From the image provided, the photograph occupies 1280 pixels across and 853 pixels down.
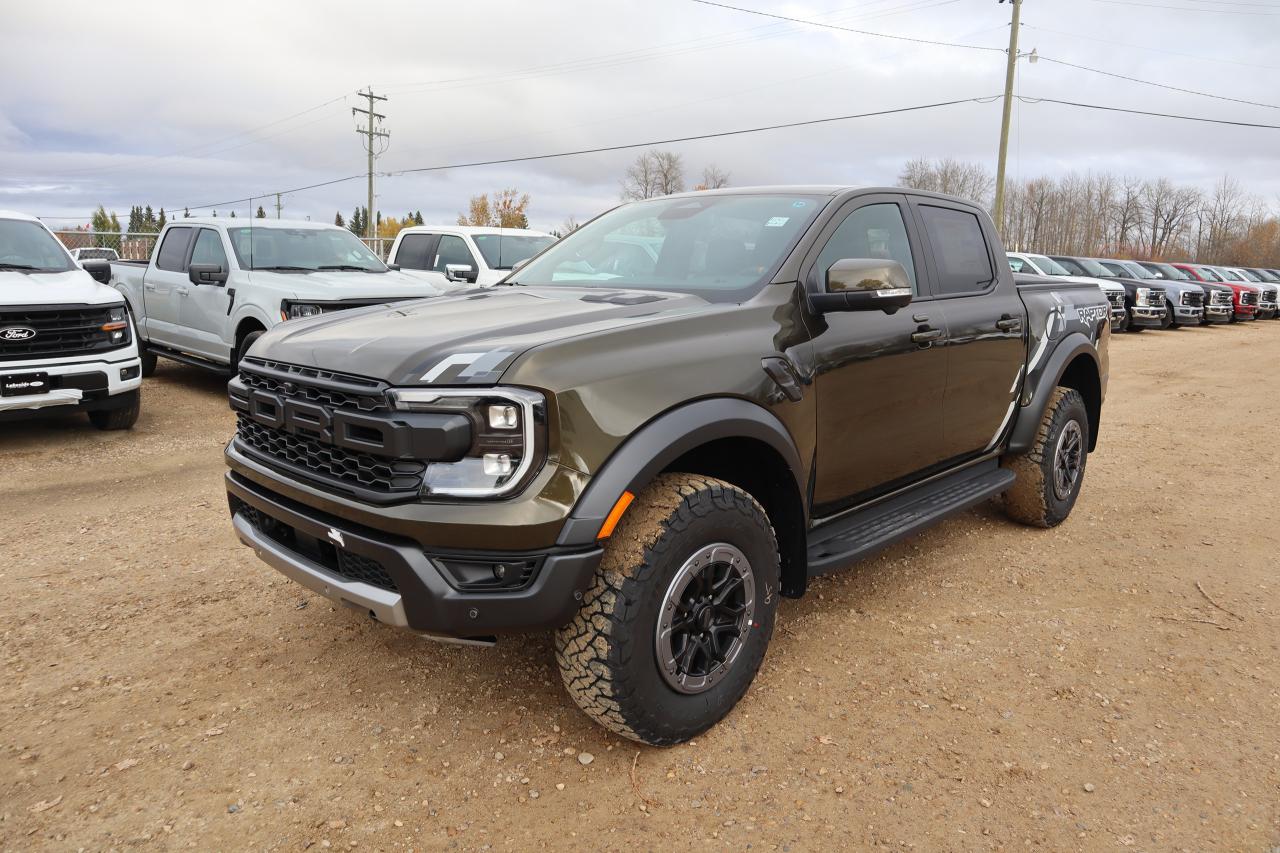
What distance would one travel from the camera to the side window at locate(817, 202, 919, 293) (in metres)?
3.40

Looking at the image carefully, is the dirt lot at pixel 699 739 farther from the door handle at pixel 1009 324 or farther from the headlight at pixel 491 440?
the door handle at pixel 1009 324

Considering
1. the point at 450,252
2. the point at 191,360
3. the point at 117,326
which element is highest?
the point at 450,252

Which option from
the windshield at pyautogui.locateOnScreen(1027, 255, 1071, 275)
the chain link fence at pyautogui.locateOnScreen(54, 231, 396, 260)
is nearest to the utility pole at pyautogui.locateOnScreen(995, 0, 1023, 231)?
the windshield at pyautogui.locateOnScreen(1027, 255, 1071, 275)

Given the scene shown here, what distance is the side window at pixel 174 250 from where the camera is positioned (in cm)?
926

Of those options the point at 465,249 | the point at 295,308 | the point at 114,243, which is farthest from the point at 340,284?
the point at 114,243

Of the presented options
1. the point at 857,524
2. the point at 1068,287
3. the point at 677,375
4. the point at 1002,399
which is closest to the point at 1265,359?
the point at 1068,287

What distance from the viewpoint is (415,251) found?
36.8 ft

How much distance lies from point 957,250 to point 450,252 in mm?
7800

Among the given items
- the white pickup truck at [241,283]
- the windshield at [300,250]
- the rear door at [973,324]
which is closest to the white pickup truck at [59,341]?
the white pickup truck at [241,283]

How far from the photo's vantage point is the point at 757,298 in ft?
10.00

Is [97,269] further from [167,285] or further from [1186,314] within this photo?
[1186,314]

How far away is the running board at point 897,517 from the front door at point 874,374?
3.9 inches

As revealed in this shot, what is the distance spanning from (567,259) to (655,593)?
2001mm

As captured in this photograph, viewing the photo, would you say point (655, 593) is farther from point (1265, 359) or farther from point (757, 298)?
point (1265, 359)
